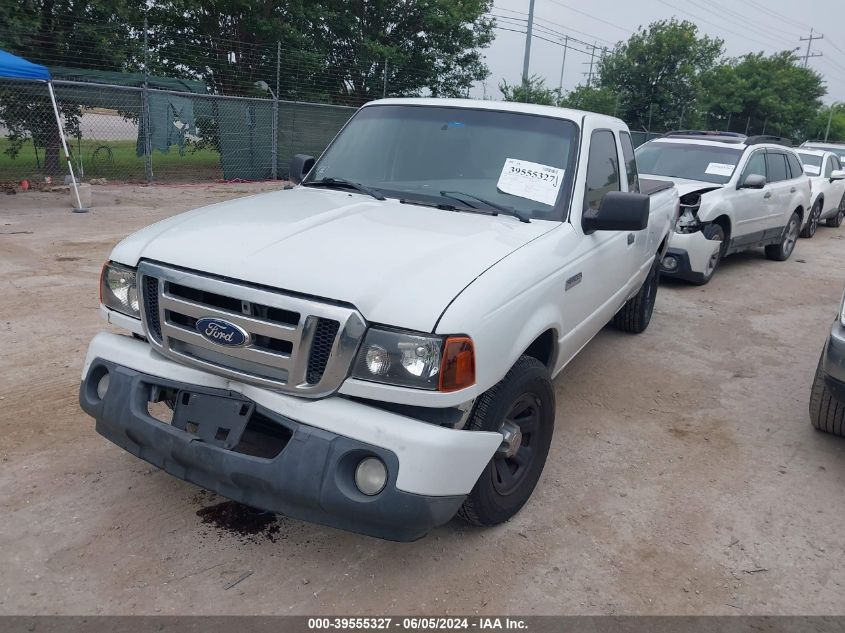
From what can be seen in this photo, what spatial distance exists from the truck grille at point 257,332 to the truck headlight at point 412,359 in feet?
0.21

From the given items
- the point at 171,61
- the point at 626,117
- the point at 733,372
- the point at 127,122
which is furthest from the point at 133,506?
the point at 626,117

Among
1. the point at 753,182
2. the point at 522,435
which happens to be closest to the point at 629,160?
the point at 522,435

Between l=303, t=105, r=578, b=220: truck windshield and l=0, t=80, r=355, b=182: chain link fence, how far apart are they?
1036 centimetres

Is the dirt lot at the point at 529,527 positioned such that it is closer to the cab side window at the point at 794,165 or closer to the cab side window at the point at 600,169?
the cab side window at the point at 600,169

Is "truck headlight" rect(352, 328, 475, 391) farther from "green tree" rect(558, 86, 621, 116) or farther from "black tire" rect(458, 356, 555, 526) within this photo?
"green tree" rect(558, 86, 621, 116)

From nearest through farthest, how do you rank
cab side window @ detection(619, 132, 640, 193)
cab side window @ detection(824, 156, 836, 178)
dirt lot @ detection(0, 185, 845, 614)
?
dirt lot @ detection(0, 185, 845, 614), cab side window @ detection(619, 132, 640, 193), cab side window @ detection(824, 156, 836, 178)

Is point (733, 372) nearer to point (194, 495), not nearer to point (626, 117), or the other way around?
point (194, 495)

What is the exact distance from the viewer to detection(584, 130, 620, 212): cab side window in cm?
376

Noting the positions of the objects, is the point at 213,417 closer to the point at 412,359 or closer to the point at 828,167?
the point at 412,359

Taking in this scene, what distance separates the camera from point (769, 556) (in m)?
3.01

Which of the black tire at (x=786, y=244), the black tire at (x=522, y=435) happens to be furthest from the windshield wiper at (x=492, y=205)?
the black tire at (x=786, y=244)

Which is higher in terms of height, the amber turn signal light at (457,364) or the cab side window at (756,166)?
the cab side window at (756,166)

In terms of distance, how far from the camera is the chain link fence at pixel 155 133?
541 inches

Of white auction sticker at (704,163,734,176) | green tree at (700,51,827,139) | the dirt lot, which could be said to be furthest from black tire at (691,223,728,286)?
green tree at (700,51,827,139)
